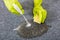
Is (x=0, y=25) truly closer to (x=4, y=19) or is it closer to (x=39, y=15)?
(x=4, y=19)

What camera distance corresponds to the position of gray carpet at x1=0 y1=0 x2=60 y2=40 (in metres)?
0.53

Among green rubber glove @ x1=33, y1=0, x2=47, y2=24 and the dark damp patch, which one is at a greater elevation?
green rubber glove @ x1=33, y1=0, x2=47, y2=24

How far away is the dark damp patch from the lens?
20.9 inches

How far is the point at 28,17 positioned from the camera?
1.92 feet

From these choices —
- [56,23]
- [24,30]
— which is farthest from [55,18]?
[24,30]

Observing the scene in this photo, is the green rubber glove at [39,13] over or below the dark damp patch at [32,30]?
over

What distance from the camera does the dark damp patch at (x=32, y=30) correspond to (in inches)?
20.9

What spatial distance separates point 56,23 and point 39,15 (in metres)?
0.09

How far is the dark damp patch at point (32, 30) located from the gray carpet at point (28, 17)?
0.05 ft

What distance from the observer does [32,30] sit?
530mm

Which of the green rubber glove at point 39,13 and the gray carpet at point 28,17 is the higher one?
the green rubber glove at point 39,13

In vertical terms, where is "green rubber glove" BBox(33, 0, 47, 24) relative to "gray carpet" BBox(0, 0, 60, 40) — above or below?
above

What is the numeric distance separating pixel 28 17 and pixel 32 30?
76 mm

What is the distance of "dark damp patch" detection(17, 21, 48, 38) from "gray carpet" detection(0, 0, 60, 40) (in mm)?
15
